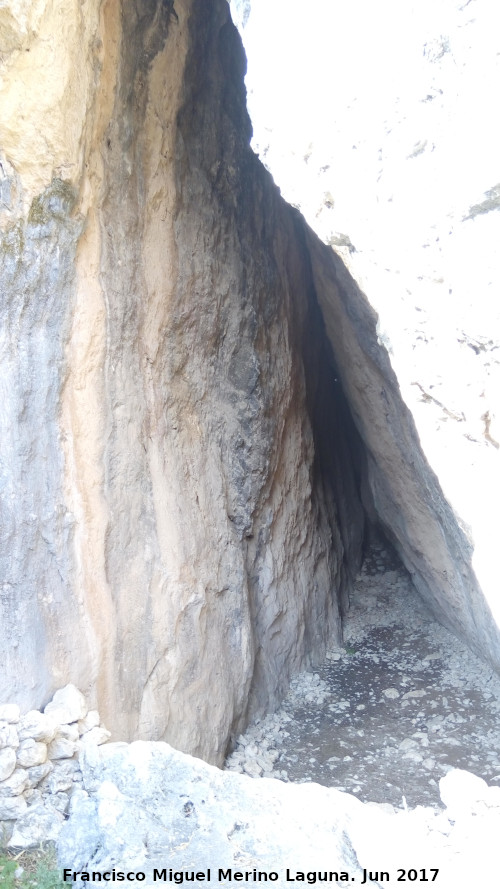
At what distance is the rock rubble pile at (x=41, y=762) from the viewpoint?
2379mm

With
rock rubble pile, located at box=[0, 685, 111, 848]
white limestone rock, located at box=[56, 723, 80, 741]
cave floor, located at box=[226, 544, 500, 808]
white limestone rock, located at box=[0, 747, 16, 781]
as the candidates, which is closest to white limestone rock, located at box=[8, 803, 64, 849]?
rock rubble pile, located at box=[0, 685, 111, 848]

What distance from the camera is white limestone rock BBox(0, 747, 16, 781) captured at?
2418 mm

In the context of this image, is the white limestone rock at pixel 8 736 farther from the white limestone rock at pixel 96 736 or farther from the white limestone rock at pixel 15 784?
the white limestone rock at pixel 96 736

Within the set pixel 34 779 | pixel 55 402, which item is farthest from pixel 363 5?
pixel 34 779

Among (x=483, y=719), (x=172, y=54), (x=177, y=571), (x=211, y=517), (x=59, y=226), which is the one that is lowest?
(x=483, y=719)

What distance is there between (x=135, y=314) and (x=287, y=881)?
2.37 metres

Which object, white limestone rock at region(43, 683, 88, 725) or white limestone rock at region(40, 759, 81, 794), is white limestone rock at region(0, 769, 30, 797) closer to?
white limestone rock at region(40, 759, 81, 794)

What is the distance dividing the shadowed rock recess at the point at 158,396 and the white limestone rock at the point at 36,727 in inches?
3.8

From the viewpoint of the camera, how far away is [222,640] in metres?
3.79

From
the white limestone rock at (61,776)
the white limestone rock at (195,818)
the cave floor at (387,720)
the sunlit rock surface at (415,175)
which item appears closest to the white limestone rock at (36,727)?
the white limestone rock at (61,776)

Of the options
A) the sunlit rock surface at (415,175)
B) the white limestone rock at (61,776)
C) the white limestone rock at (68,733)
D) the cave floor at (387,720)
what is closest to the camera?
the sunlit rock surface at (415,175)

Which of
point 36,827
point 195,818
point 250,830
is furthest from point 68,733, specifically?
point 250,830

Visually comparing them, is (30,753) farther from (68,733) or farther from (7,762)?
(68,733)

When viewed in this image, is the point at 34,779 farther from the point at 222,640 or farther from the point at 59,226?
the point at 59,226
